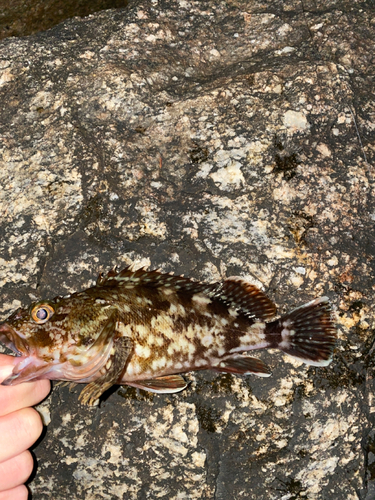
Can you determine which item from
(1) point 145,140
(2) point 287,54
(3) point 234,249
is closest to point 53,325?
(3) point 234,249

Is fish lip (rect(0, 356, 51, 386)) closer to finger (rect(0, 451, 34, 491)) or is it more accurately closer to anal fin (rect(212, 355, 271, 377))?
finger (rect(0, 451, 34, 491))

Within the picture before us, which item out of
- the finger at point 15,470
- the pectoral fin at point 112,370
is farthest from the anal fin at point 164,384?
the finger at point 15,470

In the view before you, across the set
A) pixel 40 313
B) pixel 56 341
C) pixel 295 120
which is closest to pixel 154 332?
pixel 56 341

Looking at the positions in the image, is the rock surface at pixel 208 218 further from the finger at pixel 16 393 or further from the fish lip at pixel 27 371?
the fish lip at pixel 27 371

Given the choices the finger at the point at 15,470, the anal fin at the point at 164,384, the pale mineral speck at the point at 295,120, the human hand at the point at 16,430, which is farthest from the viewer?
the pale mineral speck at the point at 295,120

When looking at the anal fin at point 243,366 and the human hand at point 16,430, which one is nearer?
the human hand at point 16,430

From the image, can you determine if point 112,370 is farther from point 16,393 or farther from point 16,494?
point 16,494

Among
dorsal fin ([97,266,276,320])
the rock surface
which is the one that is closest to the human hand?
the rock surface
